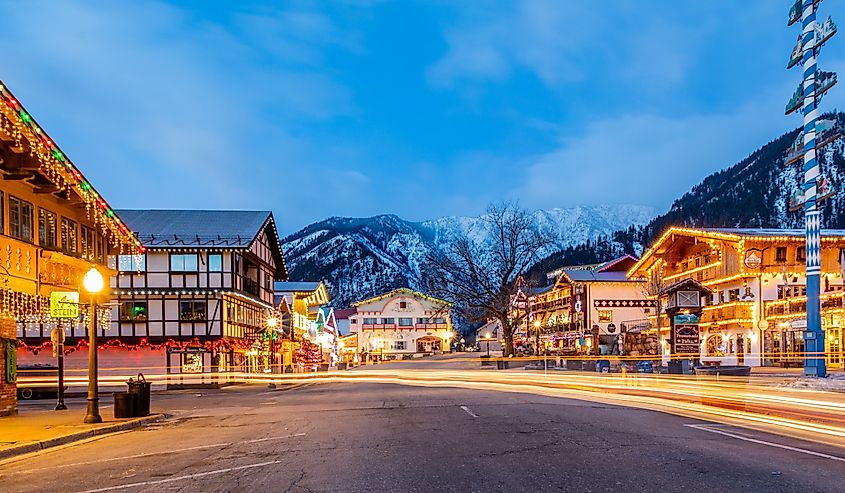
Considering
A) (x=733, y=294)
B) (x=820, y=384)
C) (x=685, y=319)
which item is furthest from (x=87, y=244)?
(x=733, y=294)

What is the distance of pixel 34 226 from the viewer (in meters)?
20.9

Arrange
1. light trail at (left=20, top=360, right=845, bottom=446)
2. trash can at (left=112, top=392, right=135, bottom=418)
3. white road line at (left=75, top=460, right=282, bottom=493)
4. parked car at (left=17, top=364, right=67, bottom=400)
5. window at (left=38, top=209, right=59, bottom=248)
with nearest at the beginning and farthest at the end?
white road line at (left=75, top=460, right=282, bottom=493) → light trail at (left=20, top=360, right=845, bottom=446) → trash can at (left=112, top=392, right=135, bottom=418) → window at (left=38, top=209, right=59, bottom=248) → parked car at (left=17, top=364, right=67, bottom=400)

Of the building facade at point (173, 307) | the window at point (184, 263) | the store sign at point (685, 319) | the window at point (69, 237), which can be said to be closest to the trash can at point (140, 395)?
the window at point (69, 237)

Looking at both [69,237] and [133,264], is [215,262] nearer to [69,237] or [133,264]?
[133,264]

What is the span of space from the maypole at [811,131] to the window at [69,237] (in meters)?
25.6

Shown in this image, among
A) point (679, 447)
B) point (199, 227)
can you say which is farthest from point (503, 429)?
point (199, 227)

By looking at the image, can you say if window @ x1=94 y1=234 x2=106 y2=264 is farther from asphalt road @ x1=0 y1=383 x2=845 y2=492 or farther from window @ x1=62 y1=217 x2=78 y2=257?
asphalt road @ x1=0 y1=383 x2=845 y2=492

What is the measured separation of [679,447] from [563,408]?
321 inches

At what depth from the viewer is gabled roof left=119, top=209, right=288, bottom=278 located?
148 feet

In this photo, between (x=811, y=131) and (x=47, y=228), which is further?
(x=811, y=131)

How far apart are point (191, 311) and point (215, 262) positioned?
318cm

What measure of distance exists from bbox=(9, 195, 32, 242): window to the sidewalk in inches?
189

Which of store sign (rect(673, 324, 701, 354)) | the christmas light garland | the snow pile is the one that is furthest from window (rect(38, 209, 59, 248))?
the snow pile

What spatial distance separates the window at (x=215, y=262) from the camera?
44.9 metres
